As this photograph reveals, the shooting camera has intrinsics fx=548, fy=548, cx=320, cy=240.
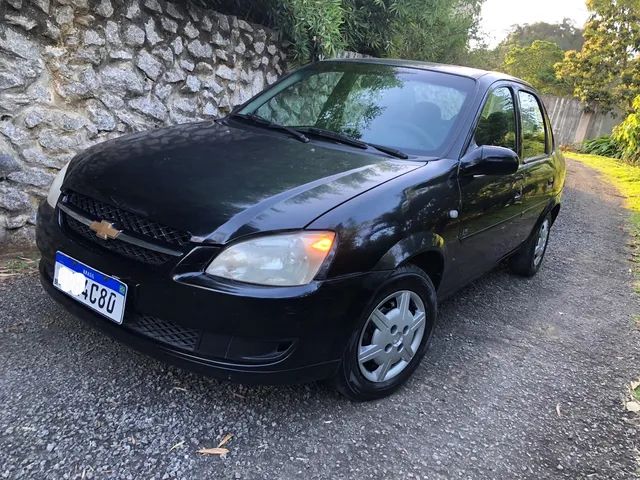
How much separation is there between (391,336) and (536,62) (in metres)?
25.3

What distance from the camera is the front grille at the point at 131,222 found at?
2.11m

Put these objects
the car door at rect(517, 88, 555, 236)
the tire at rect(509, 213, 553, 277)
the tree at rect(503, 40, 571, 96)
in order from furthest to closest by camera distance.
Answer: the tree at rect(503, 40, 571, 96) < the tire at rect(509, 213, 553, 277) < the car door at rect(517, 88, 555, 236)

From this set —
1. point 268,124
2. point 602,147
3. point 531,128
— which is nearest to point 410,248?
point 268,124

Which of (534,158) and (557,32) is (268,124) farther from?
(557,32)

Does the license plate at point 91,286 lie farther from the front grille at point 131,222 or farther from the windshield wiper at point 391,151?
the windshield wiper at point 391,151

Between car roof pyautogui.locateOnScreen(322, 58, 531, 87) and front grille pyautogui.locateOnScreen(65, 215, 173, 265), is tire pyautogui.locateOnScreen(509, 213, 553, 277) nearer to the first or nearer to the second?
car roof pyautogui.locateOnScreen(322, 58, 531, 87)

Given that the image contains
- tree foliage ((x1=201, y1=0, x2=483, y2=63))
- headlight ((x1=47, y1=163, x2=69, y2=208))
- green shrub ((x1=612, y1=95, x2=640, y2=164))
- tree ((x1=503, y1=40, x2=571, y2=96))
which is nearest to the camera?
headlight ((x1=47, y1=163, x2=69, y2=208))

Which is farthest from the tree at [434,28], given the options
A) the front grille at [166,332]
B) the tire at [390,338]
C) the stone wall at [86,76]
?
the front grille at [166,332]

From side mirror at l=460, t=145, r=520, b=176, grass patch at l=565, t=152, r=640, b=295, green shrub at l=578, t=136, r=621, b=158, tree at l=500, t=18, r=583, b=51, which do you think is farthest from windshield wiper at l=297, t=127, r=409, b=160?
tree at l=500, t=18, r=583, b=51

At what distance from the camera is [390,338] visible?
8.39 feet

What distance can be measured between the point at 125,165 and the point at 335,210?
1024 millimetres

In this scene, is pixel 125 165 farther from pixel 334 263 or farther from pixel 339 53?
pixel 339 53

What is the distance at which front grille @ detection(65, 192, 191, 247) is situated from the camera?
2113 millimetres

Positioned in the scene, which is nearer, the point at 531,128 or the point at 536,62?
the point at 531,128
